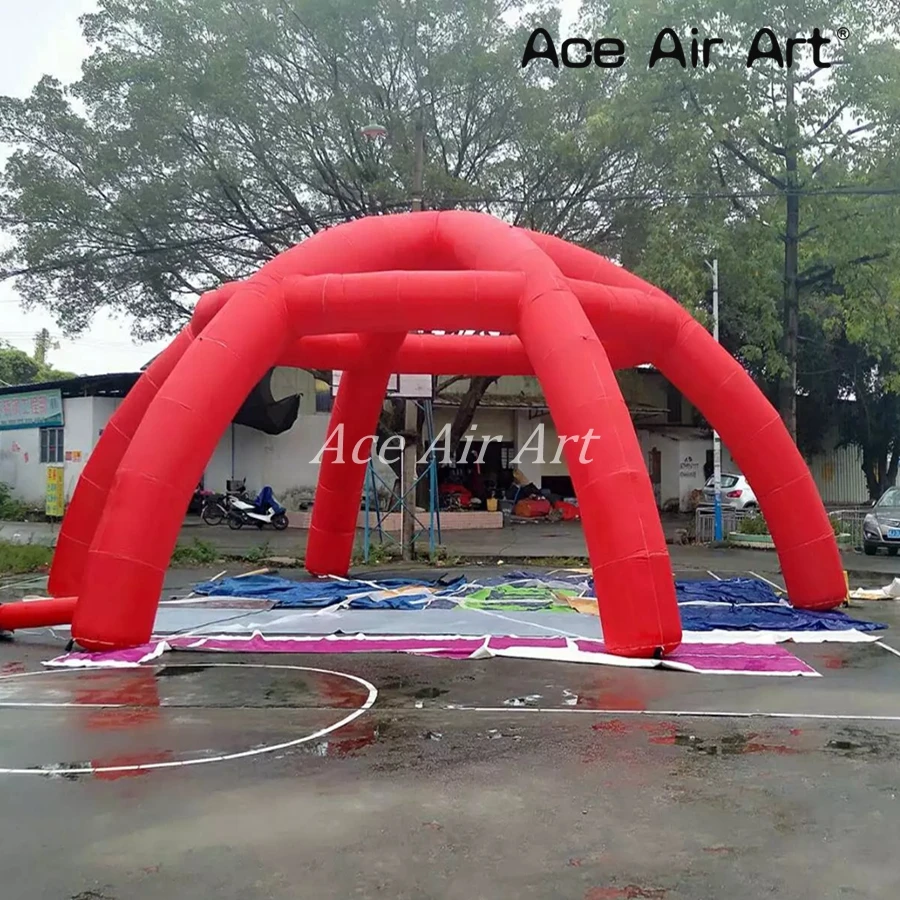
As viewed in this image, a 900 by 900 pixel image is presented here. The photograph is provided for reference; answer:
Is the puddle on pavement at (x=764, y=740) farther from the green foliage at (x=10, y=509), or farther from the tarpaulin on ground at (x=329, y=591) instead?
the green foliage at (x=10, y=509)

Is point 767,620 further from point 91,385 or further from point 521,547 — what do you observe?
point 91,385

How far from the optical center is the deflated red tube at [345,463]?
13.2 m

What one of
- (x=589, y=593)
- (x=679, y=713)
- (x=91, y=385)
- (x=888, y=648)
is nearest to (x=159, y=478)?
(x=679, y=713)

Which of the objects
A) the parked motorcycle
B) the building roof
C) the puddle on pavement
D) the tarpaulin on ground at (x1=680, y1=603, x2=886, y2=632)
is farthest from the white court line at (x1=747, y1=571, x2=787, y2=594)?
the building roof

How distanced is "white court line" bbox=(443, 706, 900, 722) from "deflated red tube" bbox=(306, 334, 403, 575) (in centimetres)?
691

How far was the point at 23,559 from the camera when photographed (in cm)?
1535

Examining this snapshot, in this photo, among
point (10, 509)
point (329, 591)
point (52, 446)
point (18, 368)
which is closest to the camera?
point (329, 591)

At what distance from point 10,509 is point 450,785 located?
78.2ft

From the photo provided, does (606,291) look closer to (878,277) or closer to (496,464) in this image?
(878,277)

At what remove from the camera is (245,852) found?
3.97 metres

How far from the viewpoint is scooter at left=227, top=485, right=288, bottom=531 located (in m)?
23.2

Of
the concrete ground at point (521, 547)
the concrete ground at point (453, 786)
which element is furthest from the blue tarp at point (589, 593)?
the concrete ground at point (521, 547)

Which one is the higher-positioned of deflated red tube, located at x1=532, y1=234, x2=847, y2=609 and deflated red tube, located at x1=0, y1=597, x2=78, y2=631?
deflated red tube, located at x1=532, y1=234, x2=847, y2=609

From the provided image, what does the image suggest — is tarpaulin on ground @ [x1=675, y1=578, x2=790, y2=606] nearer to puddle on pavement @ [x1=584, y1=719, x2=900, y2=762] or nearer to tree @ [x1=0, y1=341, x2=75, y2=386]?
puddle on pavement @ [x1=584, y1=719, x2=900, y2=762]
